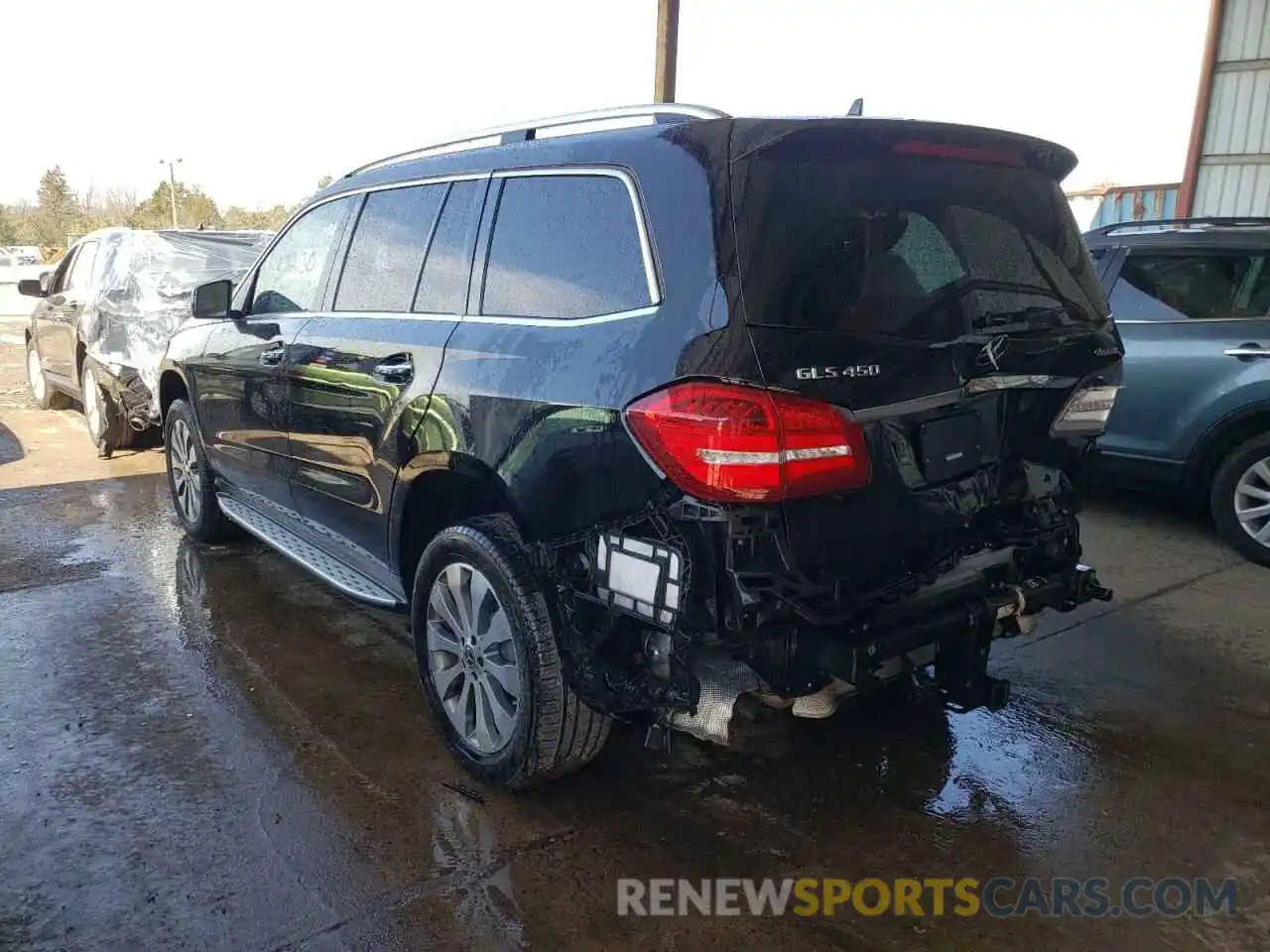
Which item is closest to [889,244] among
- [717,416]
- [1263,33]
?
[717,416]

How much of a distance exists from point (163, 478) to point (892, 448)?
644 cm

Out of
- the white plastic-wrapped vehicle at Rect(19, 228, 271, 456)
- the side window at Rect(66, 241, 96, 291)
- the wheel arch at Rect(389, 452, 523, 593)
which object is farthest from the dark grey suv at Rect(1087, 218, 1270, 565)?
the side window at Rect(66, 241, 96, 291)

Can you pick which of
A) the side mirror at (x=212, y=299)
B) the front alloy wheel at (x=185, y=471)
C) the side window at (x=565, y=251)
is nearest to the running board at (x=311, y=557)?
the front alloy wheel at (x=185, y=471)

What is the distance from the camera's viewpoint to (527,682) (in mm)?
2760

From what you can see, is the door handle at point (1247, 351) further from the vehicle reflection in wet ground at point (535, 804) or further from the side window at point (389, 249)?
the side window at point (389, 249)

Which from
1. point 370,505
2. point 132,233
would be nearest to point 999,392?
point 370,505

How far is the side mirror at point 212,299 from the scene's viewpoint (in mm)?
4711

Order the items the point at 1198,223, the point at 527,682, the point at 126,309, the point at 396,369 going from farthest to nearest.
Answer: the point at 126,309 → the point at 1198,223 → the point at 396,369 → the point at 527,682

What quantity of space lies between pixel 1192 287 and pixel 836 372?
14.7 ft

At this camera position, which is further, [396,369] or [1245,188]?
[1245,188]

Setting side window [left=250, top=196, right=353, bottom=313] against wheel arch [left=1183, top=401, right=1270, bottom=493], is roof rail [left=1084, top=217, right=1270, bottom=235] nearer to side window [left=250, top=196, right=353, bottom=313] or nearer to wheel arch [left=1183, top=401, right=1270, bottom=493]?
wheel arch [left=1183, top=401, right=1270, bottom=493]

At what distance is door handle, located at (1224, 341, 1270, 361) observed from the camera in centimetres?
525

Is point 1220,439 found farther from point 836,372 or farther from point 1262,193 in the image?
point 1262,193

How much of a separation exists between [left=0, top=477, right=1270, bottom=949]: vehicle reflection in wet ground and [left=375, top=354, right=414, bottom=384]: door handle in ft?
4.09
